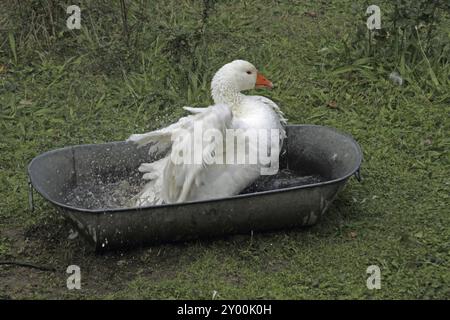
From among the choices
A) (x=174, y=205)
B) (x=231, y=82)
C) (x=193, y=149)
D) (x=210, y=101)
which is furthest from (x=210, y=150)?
(x=210, y=101)

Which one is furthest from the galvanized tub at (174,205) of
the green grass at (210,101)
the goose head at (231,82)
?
the goose head at (231,82)

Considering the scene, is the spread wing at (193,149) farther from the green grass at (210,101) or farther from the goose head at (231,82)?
the goose head at (231,82)

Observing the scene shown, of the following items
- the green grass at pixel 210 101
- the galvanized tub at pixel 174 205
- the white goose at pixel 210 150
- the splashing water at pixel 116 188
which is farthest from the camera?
the splashing water at pixel 116 188

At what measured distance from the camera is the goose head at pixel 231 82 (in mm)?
6488

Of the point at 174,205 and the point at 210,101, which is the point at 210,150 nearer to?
the point at 174,205

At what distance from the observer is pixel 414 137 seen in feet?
23.8

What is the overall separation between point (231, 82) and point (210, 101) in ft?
3.97

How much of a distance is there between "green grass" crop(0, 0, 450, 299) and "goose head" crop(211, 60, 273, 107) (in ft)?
3.60

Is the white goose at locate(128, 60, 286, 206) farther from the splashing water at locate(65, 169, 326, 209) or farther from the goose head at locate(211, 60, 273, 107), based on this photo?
the splashing water at locate(65, 169, 326, 209)

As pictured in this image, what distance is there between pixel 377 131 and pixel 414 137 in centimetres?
31

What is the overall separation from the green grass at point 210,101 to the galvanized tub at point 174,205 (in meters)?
0.20

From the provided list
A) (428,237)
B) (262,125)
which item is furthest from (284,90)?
(428,237)

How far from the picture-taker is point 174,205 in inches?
211

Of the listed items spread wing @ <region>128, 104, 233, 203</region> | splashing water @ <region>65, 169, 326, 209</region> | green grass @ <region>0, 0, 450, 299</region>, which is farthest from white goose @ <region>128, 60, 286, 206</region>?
green grass @ <region>0, 0, 450, 299</region>
